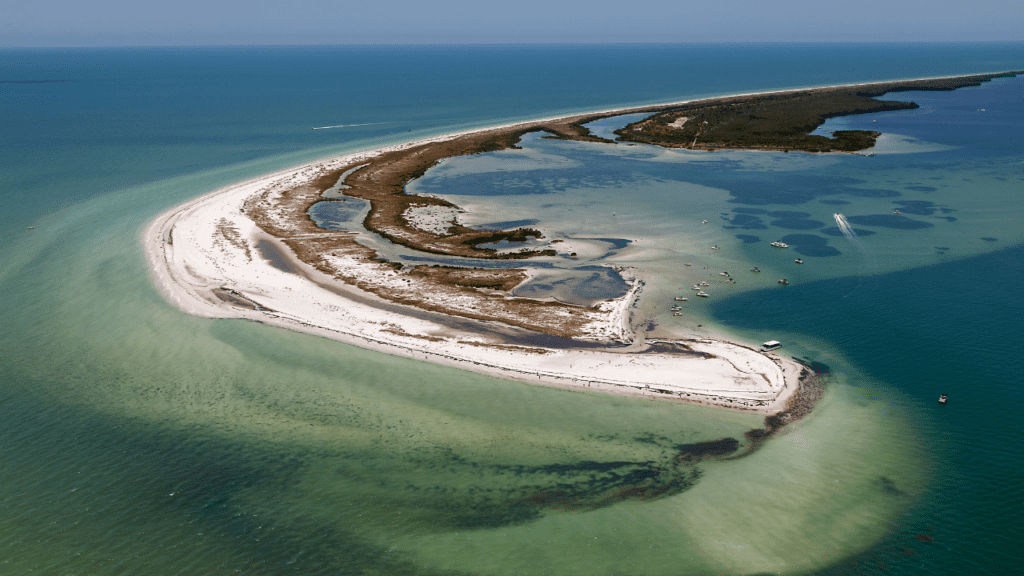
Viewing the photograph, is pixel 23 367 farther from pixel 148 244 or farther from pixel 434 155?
pixel 434 155

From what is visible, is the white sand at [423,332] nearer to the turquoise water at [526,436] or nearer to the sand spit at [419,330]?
the sand spit at [419,330]

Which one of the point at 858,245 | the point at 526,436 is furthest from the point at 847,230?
the point at 526,436

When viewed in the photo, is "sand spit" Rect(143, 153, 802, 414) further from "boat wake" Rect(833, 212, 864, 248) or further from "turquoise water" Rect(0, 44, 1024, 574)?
"boat wake" Rect(833, 212, 864, 248)

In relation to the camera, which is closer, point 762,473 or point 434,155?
point 762,473

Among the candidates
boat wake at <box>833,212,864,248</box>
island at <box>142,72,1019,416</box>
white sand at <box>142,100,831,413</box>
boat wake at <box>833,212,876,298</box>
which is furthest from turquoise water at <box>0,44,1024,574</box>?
island at <box>142,72,1019,416</box>

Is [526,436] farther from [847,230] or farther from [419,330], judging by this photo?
[847,230]

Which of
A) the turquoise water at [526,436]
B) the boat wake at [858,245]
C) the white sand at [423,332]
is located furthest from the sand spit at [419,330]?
the boat wake at [858,245]

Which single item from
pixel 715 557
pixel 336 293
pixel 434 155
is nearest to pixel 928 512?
pixel 715 557
